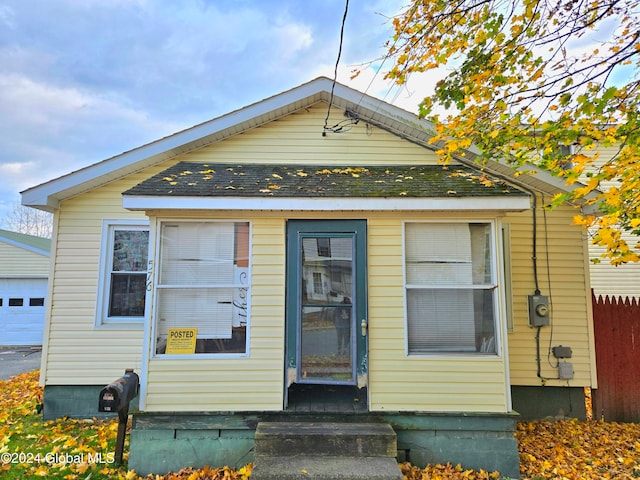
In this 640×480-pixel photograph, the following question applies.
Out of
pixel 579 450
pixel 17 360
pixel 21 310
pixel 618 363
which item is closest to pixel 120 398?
pixel 579 450

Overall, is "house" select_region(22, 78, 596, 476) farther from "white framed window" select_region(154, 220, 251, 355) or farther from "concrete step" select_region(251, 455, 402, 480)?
"concrete step" select_region(251, 455, 402, 480)

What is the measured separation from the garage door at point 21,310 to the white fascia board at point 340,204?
1232 centimetres

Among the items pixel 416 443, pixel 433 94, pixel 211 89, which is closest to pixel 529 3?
pixel 433 94

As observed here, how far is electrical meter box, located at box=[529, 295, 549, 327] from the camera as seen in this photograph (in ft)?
17.3

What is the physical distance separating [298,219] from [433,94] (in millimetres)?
2624

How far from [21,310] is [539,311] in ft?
53.1

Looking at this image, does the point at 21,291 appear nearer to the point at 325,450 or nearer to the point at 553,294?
the point at 325,450

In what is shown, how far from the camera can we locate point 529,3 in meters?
3.93

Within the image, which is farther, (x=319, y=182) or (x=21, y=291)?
(x=21, y=291)

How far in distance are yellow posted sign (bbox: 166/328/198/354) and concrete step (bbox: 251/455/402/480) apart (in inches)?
59.3

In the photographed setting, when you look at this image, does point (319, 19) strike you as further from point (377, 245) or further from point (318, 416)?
point (318, 416)

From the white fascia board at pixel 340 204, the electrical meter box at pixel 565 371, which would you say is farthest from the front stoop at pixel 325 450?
the electrical meter box at pixel 565 371

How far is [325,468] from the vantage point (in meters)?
3.19

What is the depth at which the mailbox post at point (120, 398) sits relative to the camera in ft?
11.9
